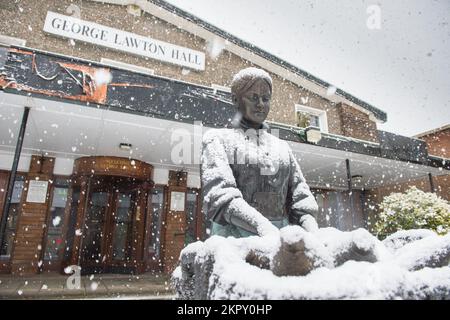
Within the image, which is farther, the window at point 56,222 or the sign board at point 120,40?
the sign board at point 120,40

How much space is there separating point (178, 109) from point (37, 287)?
4.71 metres

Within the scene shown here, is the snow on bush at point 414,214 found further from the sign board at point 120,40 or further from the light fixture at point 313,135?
the sign board at point 120,40

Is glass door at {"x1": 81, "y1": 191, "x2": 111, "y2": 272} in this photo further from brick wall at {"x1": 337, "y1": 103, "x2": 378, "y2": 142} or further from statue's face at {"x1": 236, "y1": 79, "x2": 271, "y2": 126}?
brick wall at {"x1": 337, "y1": 103, "x2": 378, "y2": 142}

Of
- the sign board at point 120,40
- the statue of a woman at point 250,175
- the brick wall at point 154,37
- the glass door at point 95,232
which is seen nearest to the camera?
the statue of a woman at point 250,175

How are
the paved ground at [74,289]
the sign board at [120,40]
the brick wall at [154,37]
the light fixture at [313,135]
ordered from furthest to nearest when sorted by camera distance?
1. the sign board at [120,40]
2. the brick wall at [154,37]
3. the light fixture at [313,135]
4. the paved ground at [74,289]

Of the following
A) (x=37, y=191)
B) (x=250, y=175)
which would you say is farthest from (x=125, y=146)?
(x=250, y=175)

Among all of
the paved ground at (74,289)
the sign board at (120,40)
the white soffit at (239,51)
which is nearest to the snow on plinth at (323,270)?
the paved ground at (74,289)

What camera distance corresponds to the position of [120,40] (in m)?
10.7

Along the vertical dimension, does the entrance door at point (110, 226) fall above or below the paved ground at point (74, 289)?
above

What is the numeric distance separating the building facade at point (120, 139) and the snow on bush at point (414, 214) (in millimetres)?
1330

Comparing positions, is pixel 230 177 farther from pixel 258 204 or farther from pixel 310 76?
pixel 310 76

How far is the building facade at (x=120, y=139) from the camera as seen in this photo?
602cm
